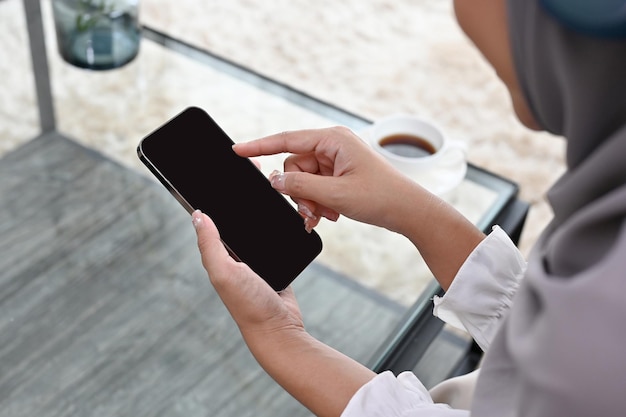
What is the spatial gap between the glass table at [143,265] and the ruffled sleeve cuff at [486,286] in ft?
0.52

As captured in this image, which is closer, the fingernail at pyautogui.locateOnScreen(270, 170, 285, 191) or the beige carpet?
the fingernail at pyautogui.locateOnScreen(270, 170, 285, 191)

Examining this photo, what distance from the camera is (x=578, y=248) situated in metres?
0.61

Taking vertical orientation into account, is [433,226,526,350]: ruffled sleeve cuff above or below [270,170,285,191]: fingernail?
below

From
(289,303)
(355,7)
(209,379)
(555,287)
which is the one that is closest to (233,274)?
(289,303)

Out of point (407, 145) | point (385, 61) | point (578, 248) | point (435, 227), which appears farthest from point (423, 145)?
point (385, 61)

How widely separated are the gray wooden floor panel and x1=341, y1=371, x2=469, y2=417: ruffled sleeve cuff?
233 mm

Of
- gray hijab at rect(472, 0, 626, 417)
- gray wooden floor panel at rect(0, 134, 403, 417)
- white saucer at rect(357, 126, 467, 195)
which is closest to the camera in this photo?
gray hijab at rect(472, 0, 626, 417)

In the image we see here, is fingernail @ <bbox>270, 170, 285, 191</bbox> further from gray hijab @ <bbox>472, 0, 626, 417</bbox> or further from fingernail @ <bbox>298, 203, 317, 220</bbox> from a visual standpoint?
gray hijab @ <bbox>472, 0, 626, 417</bbox>

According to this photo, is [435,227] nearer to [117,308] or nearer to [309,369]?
[309,369]

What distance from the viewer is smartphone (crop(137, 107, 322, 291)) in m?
Answer: 0.99

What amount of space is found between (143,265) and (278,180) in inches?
11.4

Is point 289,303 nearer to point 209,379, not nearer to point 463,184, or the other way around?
point 209,379

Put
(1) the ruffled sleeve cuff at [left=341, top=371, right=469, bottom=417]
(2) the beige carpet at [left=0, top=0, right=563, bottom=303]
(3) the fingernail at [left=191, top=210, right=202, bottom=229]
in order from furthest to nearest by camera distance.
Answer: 1. (2) the beige carpet at [left=0, top=0, right=563, bottom=303]
2. (3) the fingernail at [left=191, top=210, right=202, bottom=229]
3. (1) the ruffled sleeve cuff at [left=341, top=371, right=469, bottom=417]

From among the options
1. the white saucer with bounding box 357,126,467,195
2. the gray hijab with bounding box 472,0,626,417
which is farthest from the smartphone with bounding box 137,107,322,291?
the gray hijab with bounding box 472,0,626,417
